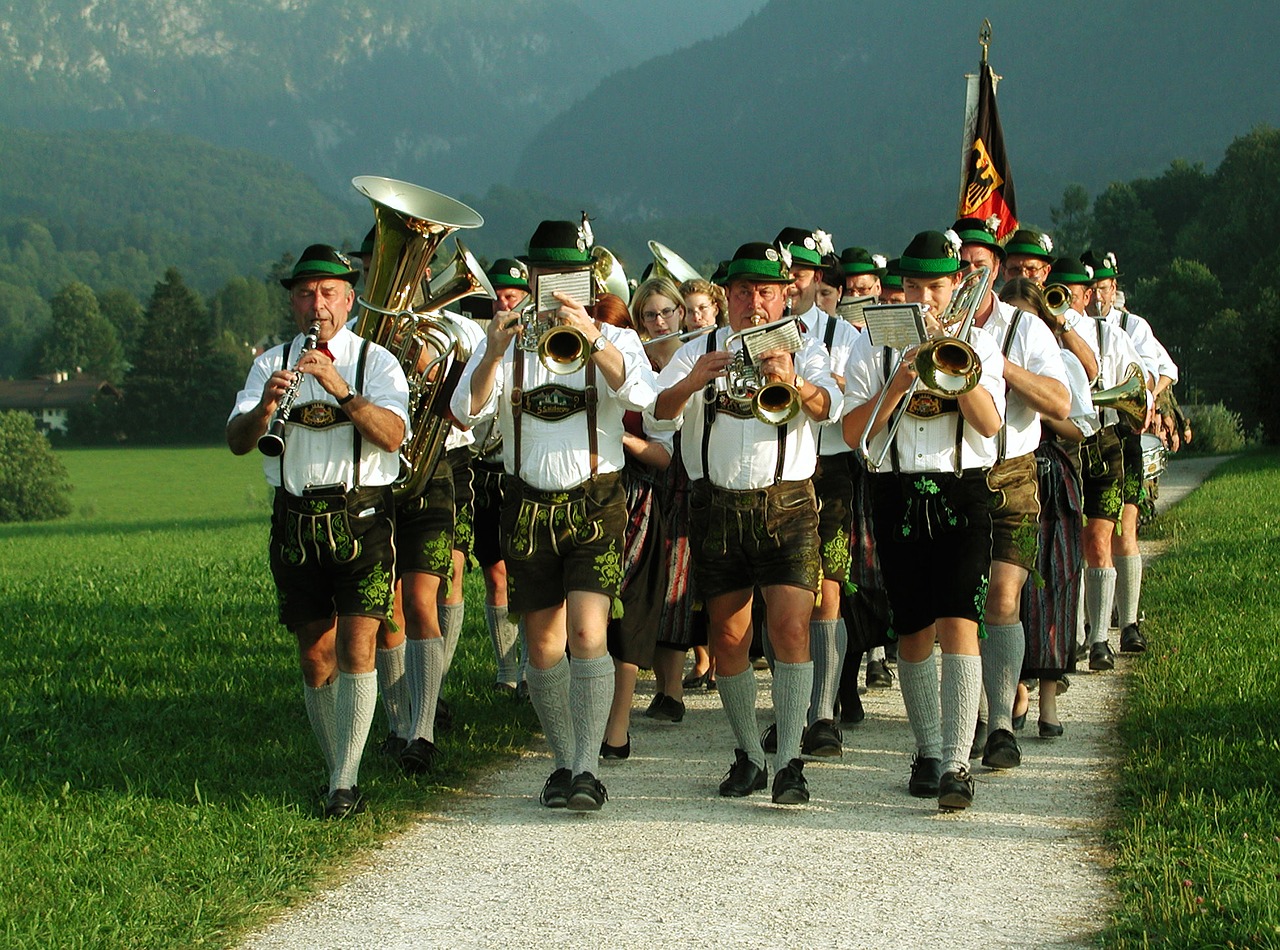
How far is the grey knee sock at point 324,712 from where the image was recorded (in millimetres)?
6711

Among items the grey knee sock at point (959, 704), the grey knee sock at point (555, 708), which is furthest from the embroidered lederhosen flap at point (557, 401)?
the grey knee sock at point (959, 704)

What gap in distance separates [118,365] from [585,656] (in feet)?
404

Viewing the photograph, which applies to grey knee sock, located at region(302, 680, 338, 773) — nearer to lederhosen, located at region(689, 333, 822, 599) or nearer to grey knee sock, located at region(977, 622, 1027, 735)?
lederhosen, located at region(689, 333, 822, 599)

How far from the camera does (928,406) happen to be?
648 cm

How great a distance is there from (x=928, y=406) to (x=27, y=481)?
63180mm

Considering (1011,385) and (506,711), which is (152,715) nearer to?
(506,711)

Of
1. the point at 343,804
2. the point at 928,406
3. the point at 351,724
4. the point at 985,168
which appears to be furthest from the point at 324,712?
the point at 985,168

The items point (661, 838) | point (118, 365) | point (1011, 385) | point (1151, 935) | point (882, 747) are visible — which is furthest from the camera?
point (118, 365)

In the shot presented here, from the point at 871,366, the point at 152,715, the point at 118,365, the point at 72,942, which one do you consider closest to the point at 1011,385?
the point at 871,366

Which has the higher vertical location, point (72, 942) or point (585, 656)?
point (585, 656)

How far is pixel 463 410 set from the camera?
6.61 metres

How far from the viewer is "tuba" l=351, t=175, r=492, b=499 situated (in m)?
6.95

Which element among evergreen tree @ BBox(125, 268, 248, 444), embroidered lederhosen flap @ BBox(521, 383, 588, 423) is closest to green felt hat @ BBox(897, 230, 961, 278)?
embroidered lederhosen flap @ BBox(521, 383, 588, 423)

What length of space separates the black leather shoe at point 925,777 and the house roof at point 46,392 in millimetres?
109914
